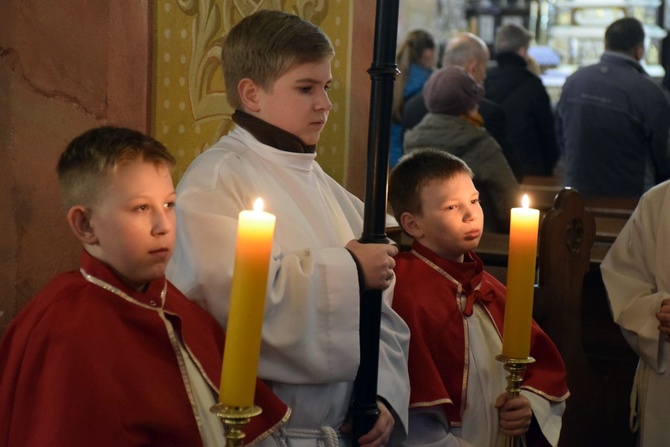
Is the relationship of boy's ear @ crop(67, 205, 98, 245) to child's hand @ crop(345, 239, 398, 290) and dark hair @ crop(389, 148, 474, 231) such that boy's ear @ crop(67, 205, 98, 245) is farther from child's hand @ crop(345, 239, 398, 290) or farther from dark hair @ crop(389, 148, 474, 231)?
dark hair @ crop(389, 148, 474, 231)

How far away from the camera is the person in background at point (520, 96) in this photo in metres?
6.90

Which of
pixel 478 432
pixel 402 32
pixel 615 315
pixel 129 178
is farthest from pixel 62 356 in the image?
pixel 402 32

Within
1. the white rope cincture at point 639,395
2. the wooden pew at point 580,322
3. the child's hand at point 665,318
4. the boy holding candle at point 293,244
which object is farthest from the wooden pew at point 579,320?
the boy holding candle at point 293,244

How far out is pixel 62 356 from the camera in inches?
73.2

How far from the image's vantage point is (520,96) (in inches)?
271

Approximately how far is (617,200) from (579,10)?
861cm

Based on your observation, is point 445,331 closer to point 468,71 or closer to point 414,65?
point 468,71

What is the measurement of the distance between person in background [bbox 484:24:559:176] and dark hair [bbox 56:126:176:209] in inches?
199

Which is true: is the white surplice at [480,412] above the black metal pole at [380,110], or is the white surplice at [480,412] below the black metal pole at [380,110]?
below

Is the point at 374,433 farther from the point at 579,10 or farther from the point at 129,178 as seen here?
the point at 579,10

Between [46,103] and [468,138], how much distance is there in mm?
3155

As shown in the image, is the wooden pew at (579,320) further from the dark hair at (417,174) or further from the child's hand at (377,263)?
the child's hand at (377,263)

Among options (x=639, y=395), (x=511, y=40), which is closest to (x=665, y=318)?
(x=639, y=395)

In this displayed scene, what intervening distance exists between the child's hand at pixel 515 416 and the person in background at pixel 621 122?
13.1 ft
